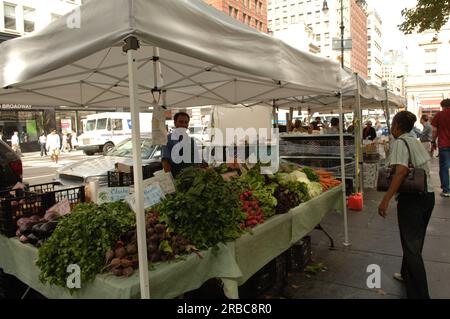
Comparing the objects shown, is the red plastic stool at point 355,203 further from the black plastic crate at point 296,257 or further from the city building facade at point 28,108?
the city building facade at point 28,108

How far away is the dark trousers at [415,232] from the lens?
3.34m

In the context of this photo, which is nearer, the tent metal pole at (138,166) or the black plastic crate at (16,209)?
the tent metal pole at (138,166)

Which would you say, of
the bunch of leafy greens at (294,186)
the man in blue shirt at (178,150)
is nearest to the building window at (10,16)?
the man in blue shirt at (178,150)

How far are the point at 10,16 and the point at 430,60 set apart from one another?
39220 millimetres

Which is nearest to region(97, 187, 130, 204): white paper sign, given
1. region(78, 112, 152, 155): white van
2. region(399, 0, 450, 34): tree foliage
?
region(399, 0, 450, 34): tree foliage

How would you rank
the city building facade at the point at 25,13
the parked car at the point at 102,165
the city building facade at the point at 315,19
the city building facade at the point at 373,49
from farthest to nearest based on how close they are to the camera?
1. the city building facade at the point at 373,49
2. the city building facade at the point at 315,19
3. the city building facade at the point at 25,13
4. the parked car at the point at 102,165

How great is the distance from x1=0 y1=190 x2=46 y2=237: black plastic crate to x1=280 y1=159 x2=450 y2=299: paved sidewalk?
263cm

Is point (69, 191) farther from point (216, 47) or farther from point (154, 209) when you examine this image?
point (216, 47)

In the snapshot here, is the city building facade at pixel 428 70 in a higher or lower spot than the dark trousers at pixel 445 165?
higher

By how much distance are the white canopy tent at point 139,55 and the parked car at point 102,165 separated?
2665 millimetres

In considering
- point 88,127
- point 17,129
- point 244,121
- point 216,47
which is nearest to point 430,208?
point 216,47

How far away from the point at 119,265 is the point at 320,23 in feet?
332

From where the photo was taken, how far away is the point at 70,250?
2.41m

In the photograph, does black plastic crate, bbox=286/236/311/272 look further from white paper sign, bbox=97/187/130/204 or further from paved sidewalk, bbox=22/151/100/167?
paved sidewalk, bbox=22/151/100/167
